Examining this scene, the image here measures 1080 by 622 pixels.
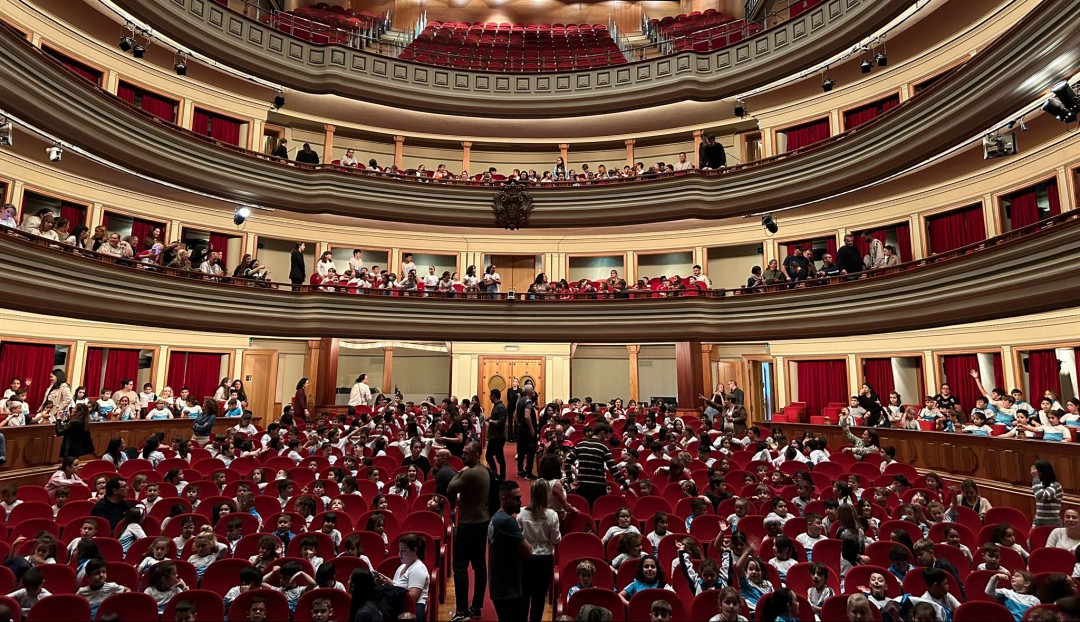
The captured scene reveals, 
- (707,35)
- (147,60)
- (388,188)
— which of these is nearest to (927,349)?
(707,35)

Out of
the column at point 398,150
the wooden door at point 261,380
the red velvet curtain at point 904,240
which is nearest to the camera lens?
the red velvet curtain at point 904,240

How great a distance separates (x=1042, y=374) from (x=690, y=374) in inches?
288

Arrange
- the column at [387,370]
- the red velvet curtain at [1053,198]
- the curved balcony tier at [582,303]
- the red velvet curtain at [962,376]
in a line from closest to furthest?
1. the curved balcony tier at [582,303]
2. the red velvet curtain at [1053,198]
3. the red velvet curtain at [962,376]
4. the column at [387,370]

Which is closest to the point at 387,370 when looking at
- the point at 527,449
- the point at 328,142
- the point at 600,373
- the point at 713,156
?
the point at 600,373

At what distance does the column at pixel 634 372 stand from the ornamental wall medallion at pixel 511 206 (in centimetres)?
531

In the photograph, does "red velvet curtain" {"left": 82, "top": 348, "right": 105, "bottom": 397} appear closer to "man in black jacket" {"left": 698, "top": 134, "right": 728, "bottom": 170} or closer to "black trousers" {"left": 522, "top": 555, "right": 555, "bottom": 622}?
"black trousers" {"left": 522, "top": 555, "right": 555, "bottom": 622}

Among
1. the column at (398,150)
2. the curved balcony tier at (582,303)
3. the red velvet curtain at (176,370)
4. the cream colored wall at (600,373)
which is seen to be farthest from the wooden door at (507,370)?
the red velvet curtain at (176,370)

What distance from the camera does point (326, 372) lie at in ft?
54.2

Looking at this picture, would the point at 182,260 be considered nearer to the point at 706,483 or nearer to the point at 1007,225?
the point at 706,483

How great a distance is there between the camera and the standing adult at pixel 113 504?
21.2 ft

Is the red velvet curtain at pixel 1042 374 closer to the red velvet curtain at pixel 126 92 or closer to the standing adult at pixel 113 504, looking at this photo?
the standing adult at pixel 113 504

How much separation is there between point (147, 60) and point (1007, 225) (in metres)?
20.8

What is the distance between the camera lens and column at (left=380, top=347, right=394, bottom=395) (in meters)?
19.8

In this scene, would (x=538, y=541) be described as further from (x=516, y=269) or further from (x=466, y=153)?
(x=466, y=153)
